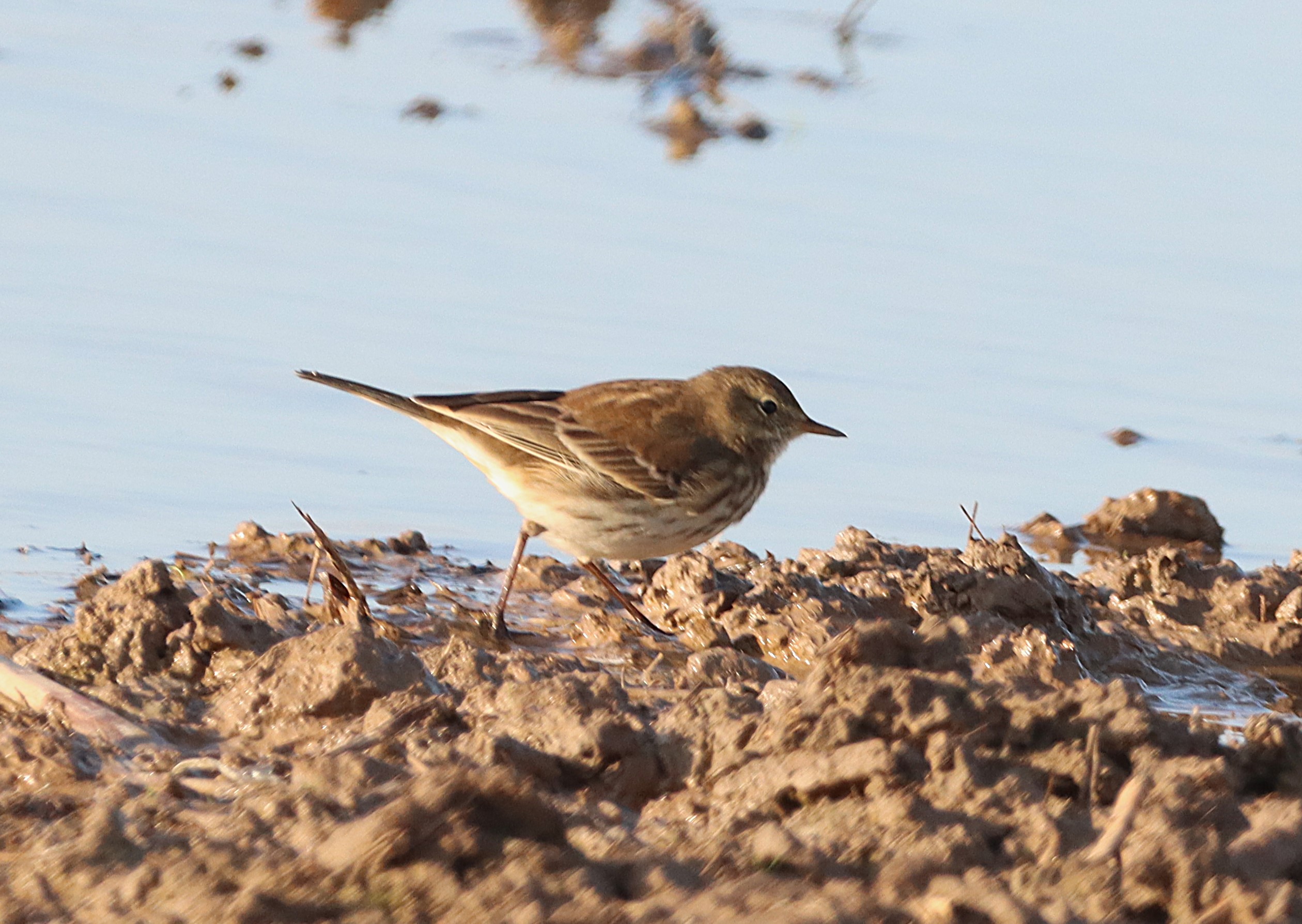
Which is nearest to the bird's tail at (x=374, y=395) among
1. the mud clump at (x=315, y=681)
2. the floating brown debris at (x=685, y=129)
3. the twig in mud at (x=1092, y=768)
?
the mud clump at (x=315, y=681)

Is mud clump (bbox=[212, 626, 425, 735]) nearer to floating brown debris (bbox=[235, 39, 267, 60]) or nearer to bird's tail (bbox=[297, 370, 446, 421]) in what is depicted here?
bird's tail (bbox=[297, 370, 446, 421])

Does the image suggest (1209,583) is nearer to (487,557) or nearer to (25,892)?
(487,557)

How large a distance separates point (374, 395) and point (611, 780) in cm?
306

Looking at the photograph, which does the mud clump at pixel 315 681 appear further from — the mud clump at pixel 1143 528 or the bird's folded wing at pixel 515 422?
the mud clump at pixel 1143 528

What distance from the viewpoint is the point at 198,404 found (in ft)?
29.3

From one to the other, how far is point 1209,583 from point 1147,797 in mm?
3490

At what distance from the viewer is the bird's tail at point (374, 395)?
7.43 m

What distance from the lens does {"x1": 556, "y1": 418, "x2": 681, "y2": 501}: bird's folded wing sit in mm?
7301

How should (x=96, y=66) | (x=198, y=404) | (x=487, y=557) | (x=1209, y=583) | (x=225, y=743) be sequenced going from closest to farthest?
(x=225, y=743) → (x=1209, y=583) → (x=487, y=557) → (x=198, y=404) → (x=96, y=66)

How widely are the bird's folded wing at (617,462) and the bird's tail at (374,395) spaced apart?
493mm

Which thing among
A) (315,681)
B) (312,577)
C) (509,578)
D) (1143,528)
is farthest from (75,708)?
(1143,528)

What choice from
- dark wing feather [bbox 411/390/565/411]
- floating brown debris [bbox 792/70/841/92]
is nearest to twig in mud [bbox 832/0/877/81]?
floating brown debris [bbox 792/70/841/92]

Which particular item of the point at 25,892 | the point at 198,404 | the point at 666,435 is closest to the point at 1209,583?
the point at 666,435

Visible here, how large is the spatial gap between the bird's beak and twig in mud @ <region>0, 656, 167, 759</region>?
353 centimetres
